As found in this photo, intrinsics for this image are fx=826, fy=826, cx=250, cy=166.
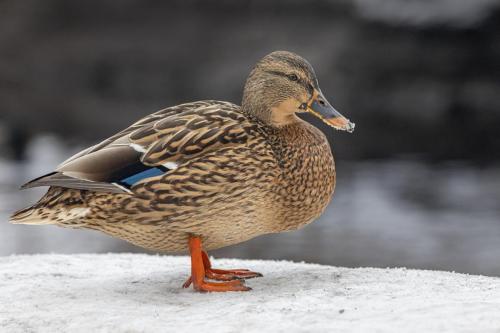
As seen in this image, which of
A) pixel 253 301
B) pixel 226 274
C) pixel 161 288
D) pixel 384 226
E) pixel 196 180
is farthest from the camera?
pixel 384 226

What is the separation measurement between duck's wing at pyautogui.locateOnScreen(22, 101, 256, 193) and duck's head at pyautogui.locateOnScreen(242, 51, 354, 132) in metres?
0.10

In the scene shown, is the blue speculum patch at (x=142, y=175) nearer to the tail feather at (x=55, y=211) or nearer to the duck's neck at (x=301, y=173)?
the tail feather at (x=55, y=211)

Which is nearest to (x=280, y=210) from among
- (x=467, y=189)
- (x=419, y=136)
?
(x=467, y=189)

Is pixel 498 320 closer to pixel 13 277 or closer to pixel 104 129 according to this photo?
pixel 13 277

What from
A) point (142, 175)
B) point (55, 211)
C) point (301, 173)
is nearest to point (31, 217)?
point (55, 211)

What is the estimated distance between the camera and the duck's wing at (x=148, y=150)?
2586 mm

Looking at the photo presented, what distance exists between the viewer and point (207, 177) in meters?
2.60

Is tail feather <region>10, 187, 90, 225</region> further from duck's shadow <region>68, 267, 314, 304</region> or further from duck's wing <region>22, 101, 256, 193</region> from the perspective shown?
duck's shadow <region>68, 267, 314, 304</region>

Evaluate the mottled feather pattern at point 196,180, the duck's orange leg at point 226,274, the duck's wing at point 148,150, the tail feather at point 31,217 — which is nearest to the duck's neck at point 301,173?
the mottled feather pattern at point 196,180

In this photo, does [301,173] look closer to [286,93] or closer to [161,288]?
[286,93]

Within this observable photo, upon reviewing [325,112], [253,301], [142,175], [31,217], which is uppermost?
[325,112]

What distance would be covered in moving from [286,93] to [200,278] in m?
0.70

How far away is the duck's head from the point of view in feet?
9.29

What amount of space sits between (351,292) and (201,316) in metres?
0.48
